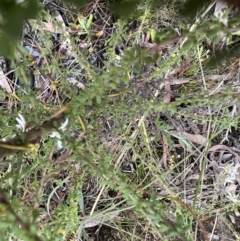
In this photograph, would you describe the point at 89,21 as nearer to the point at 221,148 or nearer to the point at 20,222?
the point at 221,148

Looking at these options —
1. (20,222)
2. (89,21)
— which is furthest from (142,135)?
(20,222)

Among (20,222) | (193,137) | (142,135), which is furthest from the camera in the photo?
(193,137)

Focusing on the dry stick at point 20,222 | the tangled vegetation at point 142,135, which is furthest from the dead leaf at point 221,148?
the dry stick at point 20,222

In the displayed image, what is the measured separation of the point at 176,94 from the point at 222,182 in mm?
288

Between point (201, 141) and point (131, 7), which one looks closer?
point (131, 7)

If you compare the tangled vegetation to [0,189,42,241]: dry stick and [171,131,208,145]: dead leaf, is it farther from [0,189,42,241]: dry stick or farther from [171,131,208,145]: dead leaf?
[0,189,42,241]: dry stick

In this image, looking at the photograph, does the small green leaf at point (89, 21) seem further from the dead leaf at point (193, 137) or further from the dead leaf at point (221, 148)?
the dead leaf at point (221, 148)

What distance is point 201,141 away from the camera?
131cm

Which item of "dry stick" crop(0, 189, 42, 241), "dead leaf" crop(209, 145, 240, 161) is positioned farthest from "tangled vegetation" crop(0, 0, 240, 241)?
"dry stick" crop(0, 189, 42, 241)

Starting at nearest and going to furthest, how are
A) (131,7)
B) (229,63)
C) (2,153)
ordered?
(131,7) < (2,153) < (229,63)

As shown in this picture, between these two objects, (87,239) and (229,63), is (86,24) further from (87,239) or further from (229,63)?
(87,239)

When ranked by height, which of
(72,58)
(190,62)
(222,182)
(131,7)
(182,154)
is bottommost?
(222,182)

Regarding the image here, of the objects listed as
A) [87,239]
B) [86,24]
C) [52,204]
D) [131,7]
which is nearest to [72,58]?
[86,24]

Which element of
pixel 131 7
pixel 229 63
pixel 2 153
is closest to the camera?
pixel 131 7
